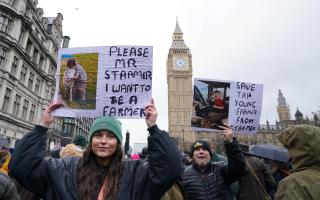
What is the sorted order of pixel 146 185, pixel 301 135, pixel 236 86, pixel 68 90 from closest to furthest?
pixel 146 185 < pixel 301 135 < pixel 68 90 < pixel 236 86

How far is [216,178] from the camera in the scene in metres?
3.90

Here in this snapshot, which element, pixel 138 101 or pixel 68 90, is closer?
pixel 138 101

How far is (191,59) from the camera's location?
10556cm

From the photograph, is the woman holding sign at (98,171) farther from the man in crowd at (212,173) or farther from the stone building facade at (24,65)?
the stone building facade at (24,65)

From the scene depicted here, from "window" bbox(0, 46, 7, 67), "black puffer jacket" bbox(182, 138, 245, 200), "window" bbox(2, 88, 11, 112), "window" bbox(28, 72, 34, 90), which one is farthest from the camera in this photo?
"window" bbox(28, 72, 34, 90)

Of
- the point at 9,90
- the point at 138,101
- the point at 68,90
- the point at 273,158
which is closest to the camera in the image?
the point at 138,101

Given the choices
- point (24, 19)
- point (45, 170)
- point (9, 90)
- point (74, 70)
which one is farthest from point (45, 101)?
point (45, 170)

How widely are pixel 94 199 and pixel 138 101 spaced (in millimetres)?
2160

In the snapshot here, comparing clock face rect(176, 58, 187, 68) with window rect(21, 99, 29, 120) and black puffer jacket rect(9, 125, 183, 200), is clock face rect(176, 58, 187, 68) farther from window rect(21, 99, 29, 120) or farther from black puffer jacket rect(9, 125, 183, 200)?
black puffer jacket rect(9, 125, 183, 200)

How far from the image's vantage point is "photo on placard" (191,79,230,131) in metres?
5.71

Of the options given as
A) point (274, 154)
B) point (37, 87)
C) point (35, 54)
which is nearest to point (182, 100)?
point (37, 87)

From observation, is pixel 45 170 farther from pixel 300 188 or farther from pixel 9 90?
pixel 9 90

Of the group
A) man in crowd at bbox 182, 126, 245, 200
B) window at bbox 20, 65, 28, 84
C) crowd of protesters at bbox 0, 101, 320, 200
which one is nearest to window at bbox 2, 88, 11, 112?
window at bbox 20, 65, 28, 84

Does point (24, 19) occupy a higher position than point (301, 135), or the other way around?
point (24, 19)
